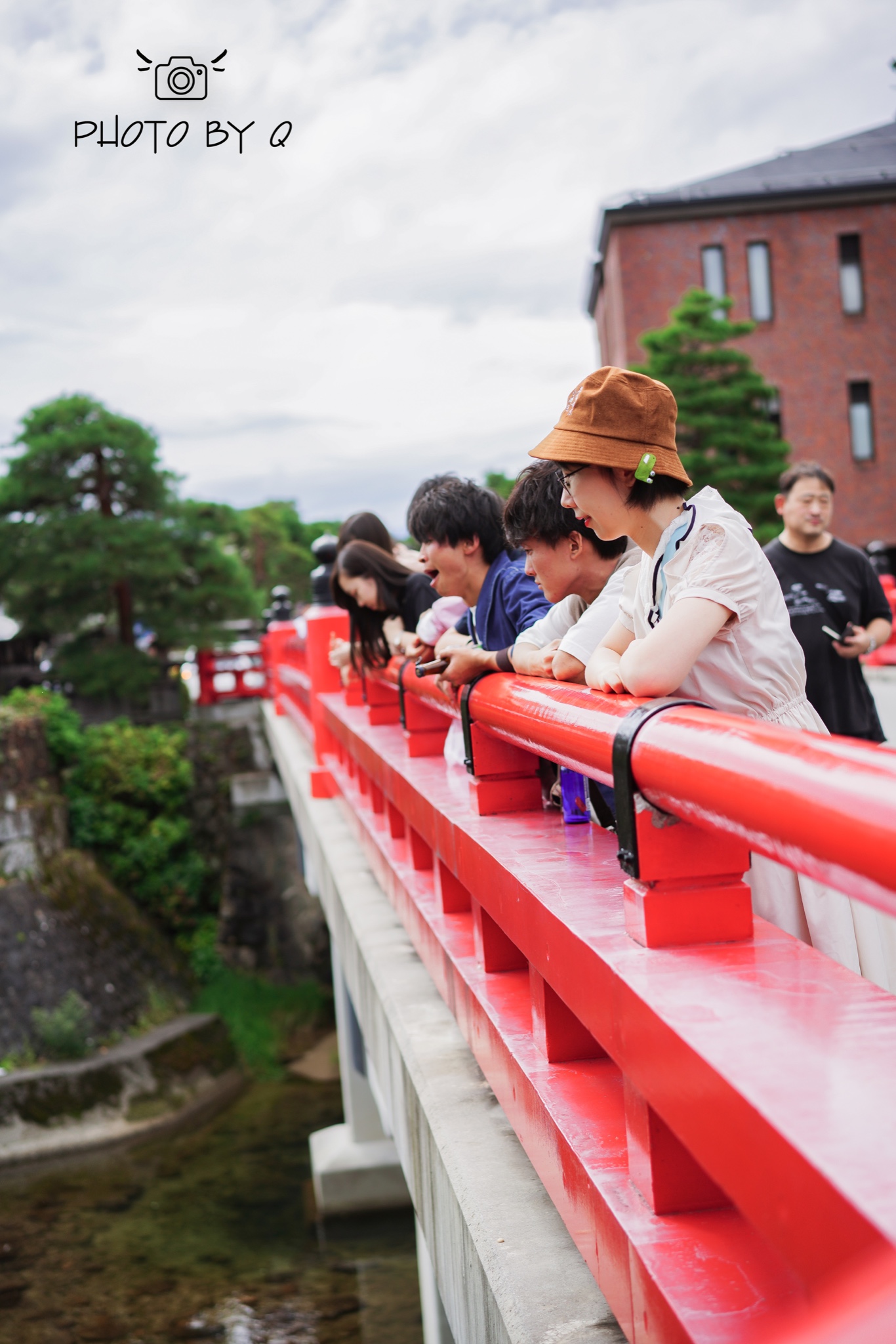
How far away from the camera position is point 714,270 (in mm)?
25188

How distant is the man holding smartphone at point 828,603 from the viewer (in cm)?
459

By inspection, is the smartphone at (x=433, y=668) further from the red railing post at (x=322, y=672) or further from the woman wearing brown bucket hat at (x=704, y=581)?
the red railing post at (x=322, y=672)

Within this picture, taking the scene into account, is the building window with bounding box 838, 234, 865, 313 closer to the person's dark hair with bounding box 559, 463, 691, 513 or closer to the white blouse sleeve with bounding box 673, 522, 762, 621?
the person's dark hair with bounding box 559, 463, 691, 513

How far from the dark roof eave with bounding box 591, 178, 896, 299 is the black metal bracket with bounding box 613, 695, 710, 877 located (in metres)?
25.3

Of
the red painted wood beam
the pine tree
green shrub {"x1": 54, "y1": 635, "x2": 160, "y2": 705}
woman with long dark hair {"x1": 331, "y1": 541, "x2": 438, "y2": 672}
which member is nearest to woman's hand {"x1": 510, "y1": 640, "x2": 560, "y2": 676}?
the red painted wood beam

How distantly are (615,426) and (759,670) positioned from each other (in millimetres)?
503

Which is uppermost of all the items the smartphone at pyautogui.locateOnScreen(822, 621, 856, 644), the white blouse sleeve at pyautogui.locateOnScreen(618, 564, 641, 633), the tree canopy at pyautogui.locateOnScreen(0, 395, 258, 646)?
the tree canopy at pyautogui.locateOnScreen(0, 395, 258, 646)

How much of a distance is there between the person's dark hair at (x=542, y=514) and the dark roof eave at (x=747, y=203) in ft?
78.9

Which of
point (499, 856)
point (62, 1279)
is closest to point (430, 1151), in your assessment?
point (499, 856)

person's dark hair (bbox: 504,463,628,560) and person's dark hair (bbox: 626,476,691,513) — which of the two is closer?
person's dark hair (bbox: 626,476,691,513)

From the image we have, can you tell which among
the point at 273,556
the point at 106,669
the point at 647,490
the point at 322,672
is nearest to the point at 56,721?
the point at 106,669

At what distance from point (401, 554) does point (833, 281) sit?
23.4 m

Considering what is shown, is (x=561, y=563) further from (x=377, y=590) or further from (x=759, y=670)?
(x=377, y=590)

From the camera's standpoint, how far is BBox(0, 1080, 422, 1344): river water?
8297 mm
